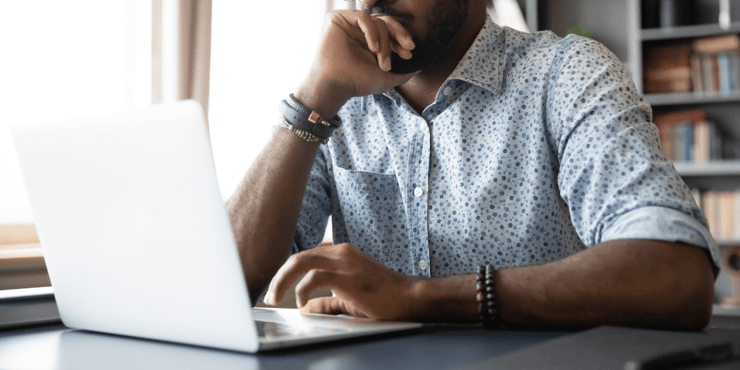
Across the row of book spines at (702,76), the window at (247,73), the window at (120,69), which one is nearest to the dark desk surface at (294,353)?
the window at (120,69)

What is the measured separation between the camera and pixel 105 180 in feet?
1.96

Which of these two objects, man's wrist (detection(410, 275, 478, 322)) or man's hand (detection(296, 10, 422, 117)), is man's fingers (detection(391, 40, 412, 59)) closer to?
man's hand (detection(296, 10, 422, 117))

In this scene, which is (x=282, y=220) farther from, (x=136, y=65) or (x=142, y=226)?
(x=136, y=65)

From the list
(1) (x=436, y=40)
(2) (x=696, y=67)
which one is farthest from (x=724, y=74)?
(1) (x=436, y=40)

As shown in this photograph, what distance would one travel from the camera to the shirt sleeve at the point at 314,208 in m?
1.24

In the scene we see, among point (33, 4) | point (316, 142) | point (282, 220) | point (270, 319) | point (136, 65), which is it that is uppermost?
point (33, 4)

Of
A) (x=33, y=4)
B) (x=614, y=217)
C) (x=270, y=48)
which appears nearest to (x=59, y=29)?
(x=33, y=4)

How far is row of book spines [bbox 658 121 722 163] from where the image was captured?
10.5 feet

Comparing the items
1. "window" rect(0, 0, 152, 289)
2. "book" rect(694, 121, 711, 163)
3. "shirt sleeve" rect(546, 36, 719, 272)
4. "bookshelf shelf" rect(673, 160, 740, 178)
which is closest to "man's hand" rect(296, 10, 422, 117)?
"shirt sleeve" rect(546, 36, 719, 272)

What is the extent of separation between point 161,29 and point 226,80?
0.32m

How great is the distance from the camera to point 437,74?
4.00ft

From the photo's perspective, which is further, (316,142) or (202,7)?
(202,7)

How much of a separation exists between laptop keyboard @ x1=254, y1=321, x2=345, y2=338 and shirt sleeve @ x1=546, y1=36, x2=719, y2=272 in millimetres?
399

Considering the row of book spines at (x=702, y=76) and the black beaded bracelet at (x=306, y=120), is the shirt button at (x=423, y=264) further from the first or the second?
the row of book spines at (x=702, y=76)
